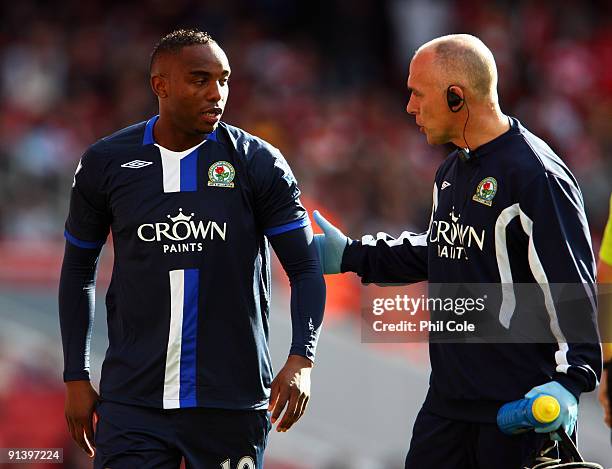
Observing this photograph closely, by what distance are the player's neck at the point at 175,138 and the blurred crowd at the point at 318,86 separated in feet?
18.7

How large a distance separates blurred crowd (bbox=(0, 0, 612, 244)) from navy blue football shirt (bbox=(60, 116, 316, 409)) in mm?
5695

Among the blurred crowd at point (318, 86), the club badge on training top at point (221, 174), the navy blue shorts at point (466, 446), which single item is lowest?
the navy blue shorts at point (466, 446)

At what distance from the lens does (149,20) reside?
14141mm

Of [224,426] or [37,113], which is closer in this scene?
[224,426]

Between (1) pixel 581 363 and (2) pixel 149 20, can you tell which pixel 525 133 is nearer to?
(1) pixel 581 363

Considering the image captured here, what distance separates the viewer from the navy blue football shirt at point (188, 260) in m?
4.62

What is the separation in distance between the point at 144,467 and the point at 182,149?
1.20m

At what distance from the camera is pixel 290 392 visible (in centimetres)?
447

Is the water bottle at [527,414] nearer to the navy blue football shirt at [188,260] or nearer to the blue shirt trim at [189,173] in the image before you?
the navy blue football shirt at [188,260]

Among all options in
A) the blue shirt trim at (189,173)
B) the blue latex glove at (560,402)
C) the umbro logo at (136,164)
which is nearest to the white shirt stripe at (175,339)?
the blue shirt trim at (189,173)

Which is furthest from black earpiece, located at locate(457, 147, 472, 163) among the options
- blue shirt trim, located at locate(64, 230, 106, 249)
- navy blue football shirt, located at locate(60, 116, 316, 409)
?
blue shirt trim, located at locate(64, 230, 106, 249)

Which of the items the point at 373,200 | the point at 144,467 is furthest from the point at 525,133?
the point at 373,200

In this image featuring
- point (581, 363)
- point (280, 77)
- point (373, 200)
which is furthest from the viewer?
point (280, 77)

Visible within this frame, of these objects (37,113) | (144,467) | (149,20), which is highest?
Result: (149,20)
